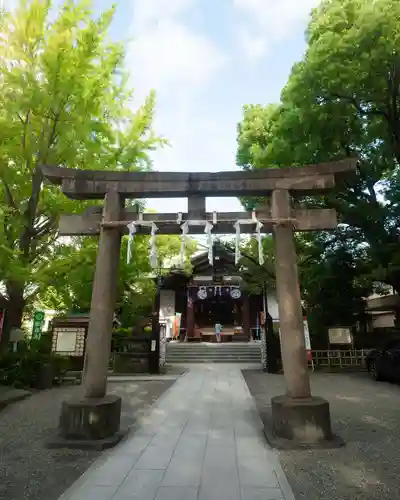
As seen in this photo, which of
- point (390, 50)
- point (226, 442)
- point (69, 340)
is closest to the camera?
point (226, 442)

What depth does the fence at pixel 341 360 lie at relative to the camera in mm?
15555

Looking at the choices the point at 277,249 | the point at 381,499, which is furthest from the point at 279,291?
the point at 381,499

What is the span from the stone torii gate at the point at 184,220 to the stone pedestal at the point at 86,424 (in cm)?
2

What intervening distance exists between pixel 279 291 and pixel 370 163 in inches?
376

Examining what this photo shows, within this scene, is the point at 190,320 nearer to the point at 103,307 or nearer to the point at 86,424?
the point at 103,307

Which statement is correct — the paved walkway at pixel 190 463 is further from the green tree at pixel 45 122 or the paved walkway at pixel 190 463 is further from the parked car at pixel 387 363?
the parked car at pixel 387 363

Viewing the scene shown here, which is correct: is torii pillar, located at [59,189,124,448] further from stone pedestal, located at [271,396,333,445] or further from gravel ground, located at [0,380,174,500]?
stone pedestal, located at [271,396,333,445]

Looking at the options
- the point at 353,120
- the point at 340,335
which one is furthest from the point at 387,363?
the point at 353,120

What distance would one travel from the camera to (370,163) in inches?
506

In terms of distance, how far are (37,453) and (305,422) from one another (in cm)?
409

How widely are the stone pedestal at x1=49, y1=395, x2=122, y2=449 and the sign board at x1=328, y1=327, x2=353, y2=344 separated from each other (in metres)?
13.1

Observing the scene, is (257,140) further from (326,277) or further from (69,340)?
(69,340)

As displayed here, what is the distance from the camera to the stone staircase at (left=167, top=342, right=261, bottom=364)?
1972 centimetres

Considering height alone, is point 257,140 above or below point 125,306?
above
